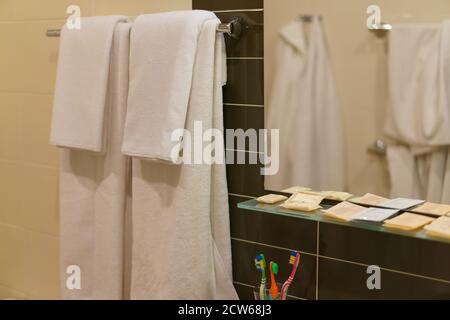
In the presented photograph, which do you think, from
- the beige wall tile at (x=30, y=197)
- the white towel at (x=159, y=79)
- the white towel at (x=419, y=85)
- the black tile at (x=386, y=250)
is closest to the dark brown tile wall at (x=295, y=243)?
the black tile at (x=386, y=250)

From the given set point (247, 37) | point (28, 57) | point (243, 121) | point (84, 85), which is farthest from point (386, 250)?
point (28, 57)

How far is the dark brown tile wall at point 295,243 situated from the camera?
3.84ft

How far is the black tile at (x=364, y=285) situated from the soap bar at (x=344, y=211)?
0.15 meters

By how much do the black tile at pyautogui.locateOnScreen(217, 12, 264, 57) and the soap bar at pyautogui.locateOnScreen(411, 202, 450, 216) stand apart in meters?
0.49

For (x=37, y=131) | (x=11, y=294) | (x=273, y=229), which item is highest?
(x=37, y=131)

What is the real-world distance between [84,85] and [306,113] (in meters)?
0.55

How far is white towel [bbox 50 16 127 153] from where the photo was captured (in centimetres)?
135

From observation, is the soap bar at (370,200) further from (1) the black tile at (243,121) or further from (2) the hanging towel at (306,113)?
(1) the black tile at (243,121)

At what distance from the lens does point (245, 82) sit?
133cm

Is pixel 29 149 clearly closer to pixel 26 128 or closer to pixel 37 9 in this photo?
pixel 26 128

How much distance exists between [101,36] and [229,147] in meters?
0.41

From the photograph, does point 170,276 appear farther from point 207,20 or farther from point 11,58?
point 11,58

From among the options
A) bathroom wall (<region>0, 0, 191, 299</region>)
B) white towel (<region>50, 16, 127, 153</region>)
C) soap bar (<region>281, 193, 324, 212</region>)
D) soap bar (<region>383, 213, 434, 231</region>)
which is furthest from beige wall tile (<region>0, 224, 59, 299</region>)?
soap bar (<region>383, 213, 434, 231</region>)

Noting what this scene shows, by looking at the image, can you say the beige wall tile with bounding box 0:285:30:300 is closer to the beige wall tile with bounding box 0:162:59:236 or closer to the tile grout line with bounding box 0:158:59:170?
the beige wall tile with bounding box 0:162:59:236
